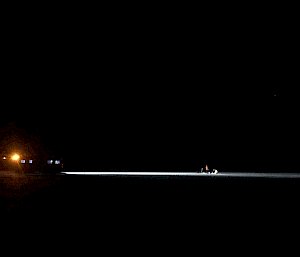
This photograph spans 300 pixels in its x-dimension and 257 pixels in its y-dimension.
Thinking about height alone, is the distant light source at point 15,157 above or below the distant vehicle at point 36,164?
above

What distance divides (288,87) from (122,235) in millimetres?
27296

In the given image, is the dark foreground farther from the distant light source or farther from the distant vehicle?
the distant light source

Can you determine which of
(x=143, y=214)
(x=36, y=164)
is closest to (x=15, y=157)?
(x=36, y=164)

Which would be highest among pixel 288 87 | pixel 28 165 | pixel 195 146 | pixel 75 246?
pixel 288 87

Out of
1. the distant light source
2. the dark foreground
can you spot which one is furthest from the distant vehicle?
the dark foreground

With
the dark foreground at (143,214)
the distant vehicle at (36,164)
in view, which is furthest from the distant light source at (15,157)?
the dark foreground at (143,214)

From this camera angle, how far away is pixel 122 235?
576 centimetres

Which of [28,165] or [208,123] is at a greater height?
[208,123]

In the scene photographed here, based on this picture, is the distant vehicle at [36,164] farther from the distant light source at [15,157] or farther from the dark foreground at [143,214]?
the dark foreground at [143,214]

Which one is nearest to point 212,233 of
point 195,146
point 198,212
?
point 198,212

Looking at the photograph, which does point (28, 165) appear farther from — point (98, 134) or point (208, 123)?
point (208, 123)

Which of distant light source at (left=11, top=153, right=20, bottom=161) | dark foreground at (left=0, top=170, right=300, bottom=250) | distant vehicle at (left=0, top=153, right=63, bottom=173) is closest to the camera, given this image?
dark foreground at (left=0, top=170, right=300, bottom=250)

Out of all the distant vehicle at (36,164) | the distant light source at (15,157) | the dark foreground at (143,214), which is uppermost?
the distant light source at (15,157)

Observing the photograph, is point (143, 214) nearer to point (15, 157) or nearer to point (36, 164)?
point (36, 164)
